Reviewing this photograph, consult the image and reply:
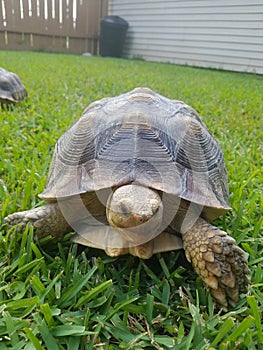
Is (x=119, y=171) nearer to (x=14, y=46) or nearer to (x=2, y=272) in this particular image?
(x=2, y=272)

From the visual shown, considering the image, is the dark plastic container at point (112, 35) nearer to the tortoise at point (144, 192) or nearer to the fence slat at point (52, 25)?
the fence slat at point (52, 25)

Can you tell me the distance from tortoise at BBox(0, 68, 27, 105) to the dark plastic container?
7905mm

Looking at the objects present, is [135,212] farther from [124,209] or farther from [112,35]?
[112,35]

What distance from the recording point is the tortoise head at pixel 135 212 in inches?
41.8

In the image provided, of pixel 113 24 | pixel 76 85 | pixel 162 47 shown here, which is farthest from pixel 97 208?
pixel 113 24

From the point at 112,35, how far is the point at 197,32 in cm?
315

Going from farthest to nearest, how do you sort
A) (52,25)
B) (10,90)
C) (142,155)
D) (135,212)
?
(52,25) < (10,90) < (142,155) < (135,212)

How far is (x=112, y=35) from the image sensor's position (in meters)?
11.1

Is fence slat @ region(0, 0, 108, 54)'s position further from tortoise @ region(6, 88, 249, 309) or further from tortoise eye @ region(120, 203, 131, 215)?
tortoise eye @ region(120, 203, 131, 215)

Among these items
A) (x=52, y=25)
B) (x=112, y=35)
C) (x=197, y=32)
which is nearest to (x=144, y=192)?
(x=197, y=32)

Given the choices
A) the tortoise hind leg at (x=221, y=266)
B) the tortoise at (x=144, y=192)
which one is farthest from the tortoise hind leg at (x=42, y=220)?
the tortoise hind leg at (x=221, y=266)

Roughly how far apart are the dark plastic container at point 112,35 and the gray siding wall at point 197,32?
403mm

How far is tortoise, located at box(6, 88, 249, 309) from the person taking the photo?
1.14 m

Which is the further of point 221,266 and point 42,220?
point 42,220
